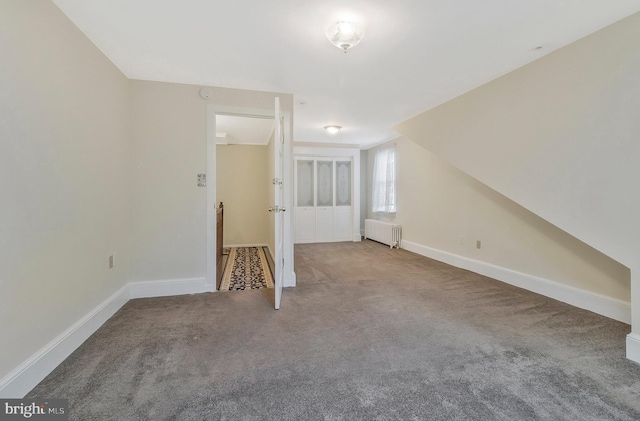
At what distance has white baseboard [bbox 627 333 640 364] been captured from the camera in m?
1.74

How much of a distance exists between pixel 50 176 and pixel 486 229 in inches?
172

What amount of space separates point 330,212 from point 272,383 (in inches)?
201

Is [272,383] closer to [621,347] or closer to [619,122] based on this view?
[621,347]

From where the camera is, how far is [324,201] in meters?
6.52

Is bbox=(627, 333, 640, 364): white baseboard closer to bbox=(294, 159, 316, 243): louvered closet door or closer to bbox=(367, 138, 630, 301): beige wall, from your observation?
bbox=(367, 138, 630, 301): beige wall

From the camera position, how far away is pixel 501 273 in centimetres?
341

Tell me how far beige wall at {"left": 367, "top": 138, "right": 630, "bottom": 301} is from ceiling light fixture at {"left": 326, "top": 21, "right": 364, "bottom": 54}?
272cm

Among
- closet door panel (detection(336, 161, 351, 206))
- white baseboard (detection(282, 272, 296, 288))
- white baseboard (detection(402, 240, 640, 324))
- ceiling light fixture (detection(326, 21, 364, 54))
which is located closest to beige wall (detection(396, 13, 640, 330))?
white baseboard (detection(402, 240, 640, 324))

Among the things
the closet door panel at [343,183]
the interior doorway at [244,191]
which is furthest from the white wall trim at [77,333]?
the closet door panel at [343,183]

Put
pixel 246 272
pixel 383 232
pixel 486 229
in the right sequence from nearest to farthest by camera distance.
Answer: pixel 486 229
pixel 246 272
pixel 383 232

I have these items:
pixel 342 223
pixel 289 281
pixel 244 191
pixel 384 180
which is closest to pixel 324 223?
pixel 342 223

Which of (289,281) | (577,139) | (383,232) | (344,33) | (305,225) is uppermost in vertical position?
(344,33)

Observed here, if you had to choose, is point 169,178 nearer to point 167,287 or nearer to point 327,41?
point 167,287

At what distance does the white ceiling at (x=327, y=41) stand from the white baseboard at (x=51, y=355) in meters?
2.12
